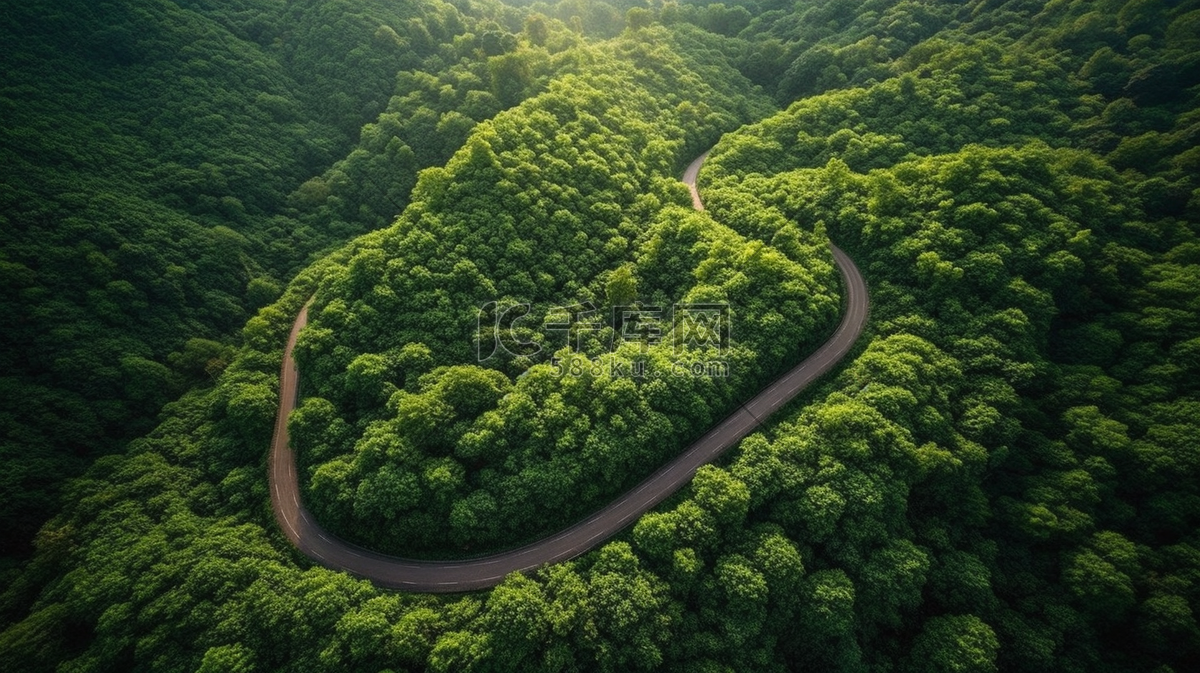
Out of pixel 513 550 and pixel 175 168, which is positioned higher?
pixel 175 168

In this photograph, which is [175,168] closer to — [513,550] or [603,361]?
[603,361]

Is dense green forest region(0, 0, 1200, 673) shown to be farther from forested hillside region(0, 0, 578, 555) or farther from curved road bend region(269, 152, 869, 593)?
curved road bend region(269, 152, 869, 593)

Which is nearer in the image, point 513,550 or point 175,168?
point 513,550

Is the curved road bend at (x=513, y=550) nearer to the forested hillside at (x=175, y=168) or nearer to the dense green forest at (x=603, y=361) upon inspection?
the dense green forest at (x=603, y=361)

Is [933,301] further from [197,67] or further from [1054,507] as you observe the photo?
[197,67]

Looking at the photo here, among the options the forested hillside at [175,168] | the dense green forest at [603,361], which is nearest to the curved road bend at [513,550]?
the dense green forest at [603,361]

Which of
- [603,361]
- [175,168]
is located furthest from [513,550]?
[175,168]
